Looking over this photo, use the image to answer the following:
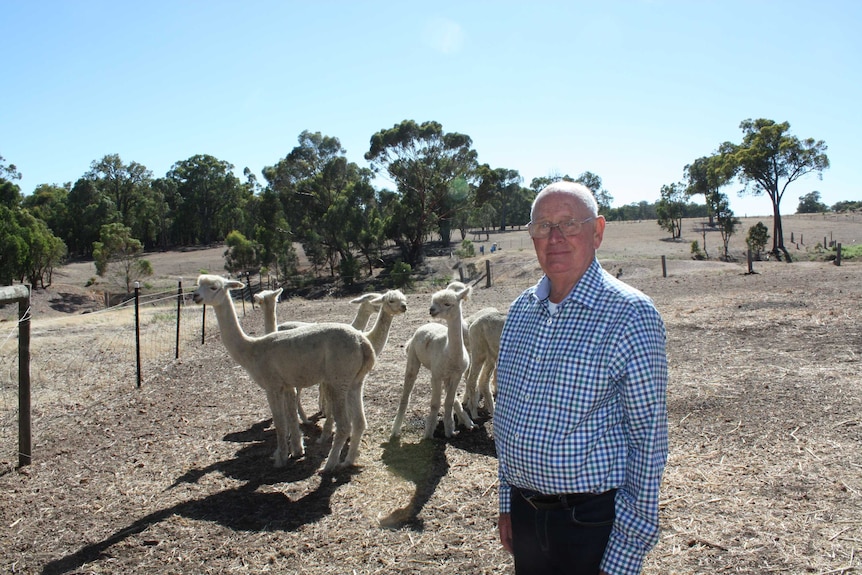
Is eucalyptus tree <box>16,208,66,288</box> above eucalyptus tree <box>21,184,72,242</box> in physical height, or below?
below

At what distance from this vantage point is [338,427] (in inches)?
252

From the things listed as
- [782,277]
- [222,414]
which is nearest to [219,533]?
[222,414]

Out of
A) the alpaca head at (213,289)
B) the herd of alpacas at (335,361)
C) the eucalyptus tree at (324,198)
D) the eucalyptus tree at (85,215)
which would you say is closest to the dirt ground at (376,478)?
the herd of alpacas at (335,361)

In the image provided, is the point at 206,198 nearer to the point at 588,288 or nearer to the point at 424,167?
the point at 424,167

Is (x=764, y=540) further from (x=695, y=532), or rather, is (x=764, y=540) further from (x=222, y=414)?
(x=222, y=414)

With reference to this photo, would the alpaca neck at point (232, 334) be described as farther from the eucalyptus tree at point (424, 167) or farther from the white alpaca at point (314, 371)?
the eucalyptus tree at point (424, 167)

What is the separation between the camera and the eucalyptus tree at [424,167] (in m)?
44.4

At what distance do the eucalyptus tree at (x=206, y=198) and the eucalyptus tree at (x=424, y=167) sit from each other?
1428 inches

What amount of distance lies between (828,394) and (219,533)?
7.58 m

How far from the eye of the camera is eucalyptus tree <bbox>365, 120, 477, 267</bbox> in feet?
146

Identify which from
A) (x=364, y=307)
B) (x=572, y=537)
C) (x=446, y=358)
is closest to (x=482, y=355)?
(x=446, y=358)

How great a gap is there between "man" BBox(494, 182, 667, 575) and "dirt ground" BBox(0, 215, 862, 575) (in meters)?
2.13

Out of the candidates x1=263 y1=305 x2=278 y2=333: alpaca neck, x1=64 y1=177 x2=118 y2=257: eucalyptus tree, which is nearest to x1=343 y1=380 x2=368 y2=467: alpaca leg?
x1=263 y1=305 x2=278 y2=333: alpaca neck

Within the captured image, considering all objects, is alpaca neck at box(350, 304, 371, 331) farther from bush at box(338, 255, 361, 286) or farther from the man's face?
bush at box(338, 255, 361, 286)
